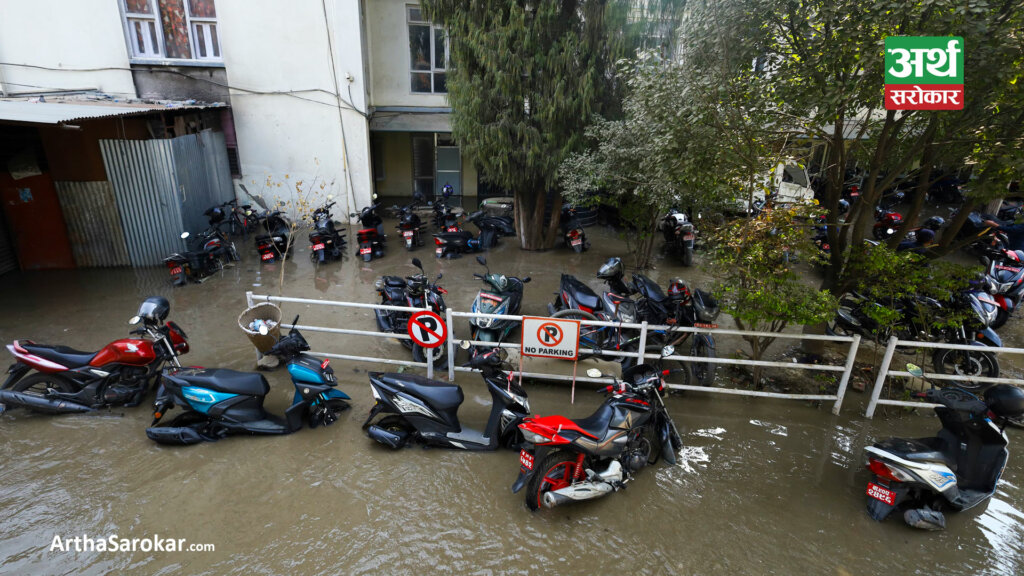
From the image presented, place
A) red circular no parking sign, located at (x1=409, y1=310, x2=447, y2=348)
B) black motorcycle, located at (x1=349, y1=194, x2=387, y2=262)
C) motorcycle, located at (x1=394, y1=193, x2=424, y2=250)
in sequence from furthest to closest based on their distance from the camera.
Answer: motorcycle, located at (x1=394, y1=193, x2=424, y2=250) < black motorcycle, located at (x1=349, y1=194, x2=387, y2=262) < red circular no parking sign, located at (x1=409, y1=310, x2=447, y2=348)

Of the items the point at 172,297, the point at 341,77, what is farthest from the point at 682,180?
the point at 341,77

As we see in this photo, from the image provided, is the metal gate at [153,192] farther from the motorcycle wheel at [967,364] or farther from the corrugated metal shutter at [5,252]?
the motorcycle wheel at [967,364]

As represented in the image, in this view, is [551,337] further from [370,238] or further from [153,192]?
[153,192]

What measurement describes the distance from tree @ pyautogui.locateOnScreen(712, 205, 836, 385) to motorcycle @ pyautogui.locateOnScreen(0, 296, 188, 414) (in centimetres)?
581

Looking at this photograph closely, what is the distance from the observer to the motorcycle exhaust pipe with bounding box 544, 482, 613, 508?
3.65 metres

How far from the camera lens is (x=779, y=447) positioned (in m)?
4.73

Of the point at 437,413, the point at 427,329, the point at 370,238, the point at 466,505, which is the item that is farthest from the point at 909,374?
the point at 370,238

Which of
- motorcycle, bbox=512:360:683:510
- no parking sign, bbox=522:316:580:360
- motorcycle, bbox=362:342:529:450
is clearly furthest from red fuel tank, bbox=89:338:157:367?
motorcycle, bbox=512:360:683:510

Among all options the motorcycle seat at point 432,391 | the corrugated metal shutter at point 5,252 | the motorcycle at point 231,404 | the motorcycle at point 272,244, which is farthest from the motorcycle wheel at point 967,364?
the corrugated metal shutter at point 5,252

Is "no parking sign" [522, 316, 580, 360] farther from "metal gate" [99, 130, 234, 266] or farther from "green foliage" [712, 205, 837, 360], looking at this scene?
"metal gate" [99, 130, 234, 266]

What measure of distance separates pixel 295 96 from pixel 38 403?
30.4 ft

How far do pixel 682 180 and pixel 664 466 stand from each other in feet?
10.0

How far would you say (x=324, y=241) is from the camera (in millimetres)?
9812

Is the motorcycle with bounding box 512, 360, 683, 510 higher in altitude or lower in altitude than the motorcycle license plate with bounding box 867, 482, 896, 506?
higher
